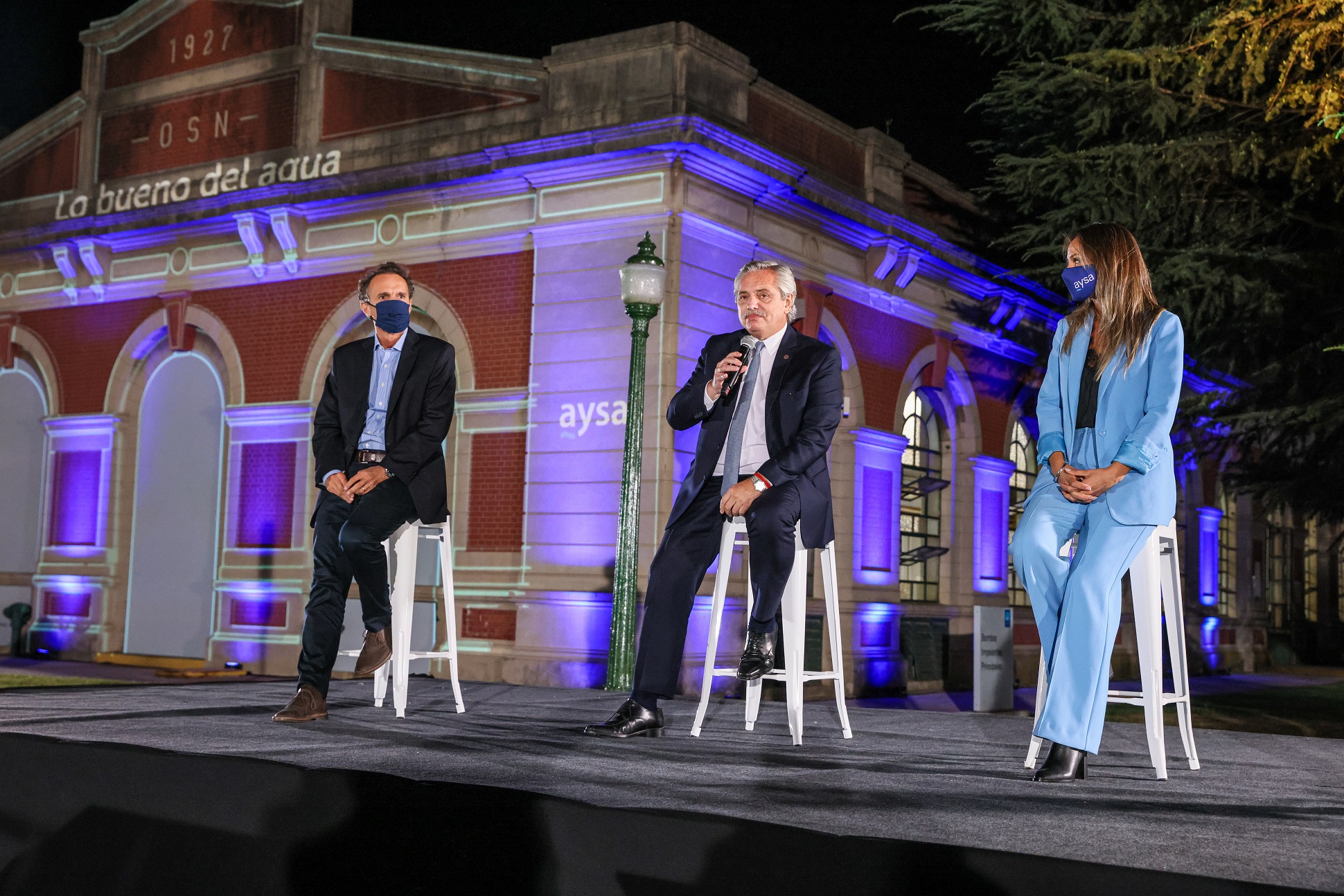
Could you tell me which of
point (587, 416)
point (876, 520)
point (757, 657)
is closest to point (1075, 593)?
point (757, 657)

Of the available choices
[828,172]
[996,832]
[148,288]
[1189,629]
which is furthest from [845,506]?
[996,832]

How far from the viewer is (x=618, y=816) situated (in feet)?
9.97

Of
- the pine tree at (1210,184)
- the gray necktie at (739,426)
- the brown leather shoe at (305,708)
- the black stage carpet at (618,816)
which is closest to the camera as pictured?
the black stage carpet at (618,816)

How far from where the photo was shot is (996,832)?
10.0 feet

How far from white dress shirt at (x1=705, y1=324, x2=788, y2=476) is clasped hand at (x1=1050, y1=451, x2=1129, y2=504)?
121 centimetres

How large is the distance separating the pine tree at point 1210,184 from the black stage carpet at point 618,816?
5864 millimetres

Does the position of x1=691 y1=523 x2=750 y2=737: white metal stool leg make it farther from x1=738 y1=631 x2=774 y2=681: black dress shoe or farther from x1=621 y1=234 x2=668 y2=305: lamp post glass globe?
x1=621 y1=234 x2=668 y2=305: lamp post glass globe

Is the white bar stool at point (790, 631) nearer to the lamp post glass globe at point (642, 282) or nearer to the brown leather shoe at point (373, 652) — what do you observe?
the brown leather shoe at point (373, 652)

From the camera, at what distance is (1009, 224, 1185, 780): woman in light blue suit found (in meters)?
4.40

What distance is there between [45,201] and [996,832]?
1627 cm

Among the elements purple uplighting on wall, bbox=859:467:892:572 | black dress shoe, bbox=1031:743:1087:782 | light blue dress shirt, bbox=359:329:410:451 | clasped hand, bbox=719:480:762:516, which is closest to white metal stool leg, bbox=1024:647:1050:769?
black dress shoe, bbox=1031:743:1087:782

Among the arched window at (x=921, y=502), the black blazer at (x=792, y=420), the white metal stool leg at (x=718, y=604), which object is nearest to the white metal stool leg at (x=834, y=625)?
the black blazer at (x=792, y=420)

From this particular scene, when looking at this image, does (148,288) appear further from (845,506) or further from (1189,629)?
(1189,629)

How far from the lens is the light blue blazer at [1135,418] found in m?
4.46
